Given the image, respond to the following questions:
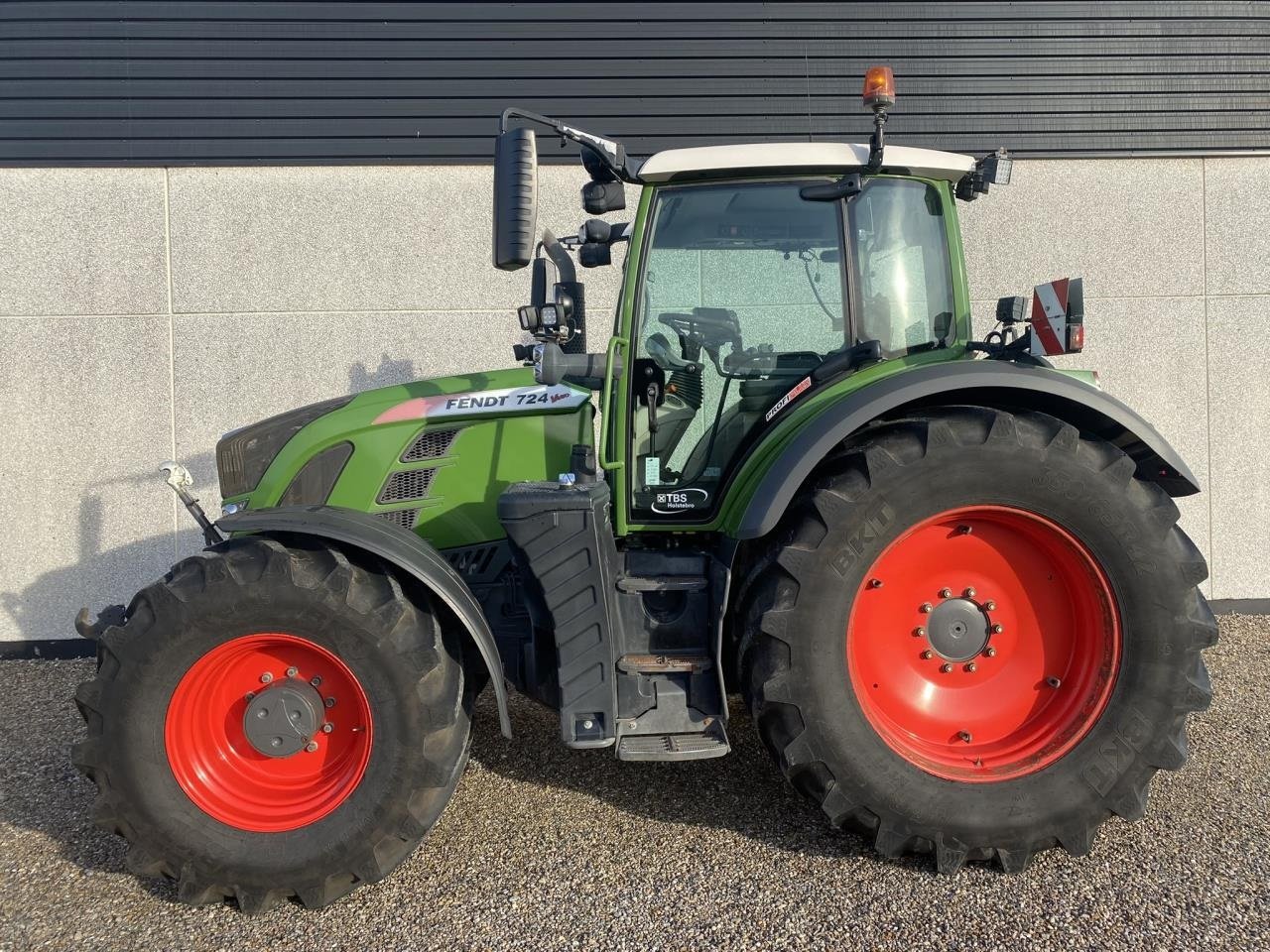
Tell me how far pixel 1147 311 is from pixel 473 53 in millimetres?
4449

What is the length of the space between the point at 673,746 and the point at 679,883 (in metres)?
0.39

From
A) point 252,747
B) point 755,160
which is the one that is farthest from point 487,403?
point 252,747

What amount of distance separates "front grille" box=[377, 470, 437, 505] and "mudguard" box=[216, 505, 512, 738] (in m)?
0.37

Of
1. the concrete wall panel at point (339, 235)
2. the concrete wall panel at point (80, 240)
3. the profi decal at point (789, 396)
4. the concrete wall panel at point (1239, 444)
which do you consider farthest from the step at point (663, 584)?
the concrete wall panel at point (1239, 444)

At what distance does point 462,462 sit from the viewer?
3078 millimetres

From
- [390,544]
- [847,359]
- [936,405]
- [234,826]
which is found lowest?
[234,826]

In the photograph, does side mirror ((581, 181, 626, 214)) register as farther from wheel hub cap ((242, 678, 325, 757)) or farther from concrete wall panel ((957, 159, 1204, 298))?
concrete wall panel ((957, 159, 1204, 298))

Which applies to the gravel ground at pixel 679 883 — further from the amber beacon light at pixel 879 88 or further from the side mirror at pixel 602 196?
the amber beacon light at pixel 879 88

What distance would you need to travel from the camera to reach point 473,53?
5.14 m

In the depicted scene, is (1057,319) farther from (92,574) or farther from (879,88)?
(92,574)

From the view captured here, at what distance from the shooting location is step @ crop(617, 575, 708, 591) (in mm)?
2777

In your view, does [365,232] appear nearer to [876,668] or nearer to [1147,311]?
[876,668]

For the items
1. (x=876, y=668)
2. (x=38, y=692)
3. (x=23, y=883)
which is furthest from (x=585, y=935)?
(x=38, y=692)

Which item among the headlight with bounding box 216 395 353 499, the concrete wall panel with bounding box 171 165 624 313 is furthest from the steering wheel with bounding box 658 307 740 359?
the concrete wall panel with bounding box 171 165 624 313
